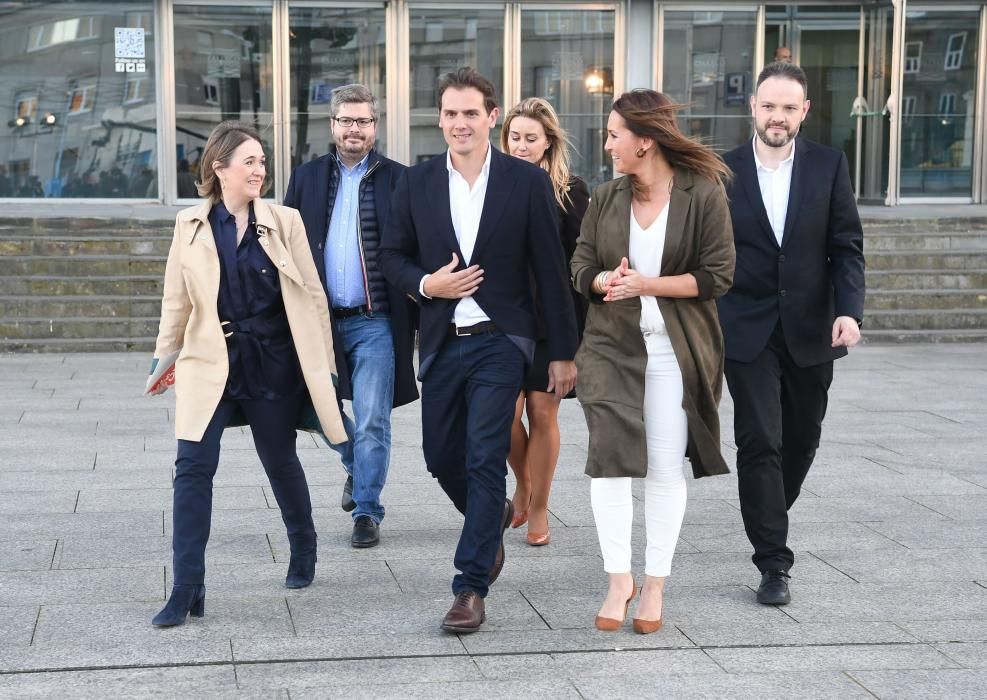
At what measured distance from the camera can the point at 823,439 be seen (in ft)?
27.8

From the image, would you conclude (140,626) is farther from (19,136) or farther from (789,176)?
(19,136)

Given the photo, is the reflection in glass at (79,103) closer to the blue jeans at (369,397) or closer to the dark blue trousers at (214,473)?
the blue jeans at (369,397)

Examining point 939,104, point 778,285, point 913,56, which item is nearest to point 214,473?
point 778,285

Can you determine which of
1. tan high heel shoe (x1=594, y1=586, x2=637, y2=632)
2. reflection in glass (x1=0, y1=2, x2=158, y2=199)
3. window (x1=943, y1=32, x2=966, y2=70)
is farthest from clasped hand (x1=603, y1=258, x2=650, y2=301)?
window (x1=943, y1=32, x2=966, y2=70)

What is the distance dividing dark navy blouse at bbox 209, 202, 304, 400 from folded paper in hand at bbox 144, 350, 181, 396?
0.21 metres

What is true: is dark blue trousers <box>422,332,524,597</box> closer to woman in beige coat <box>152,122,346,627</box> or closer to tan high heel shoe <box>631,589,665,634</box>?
woman in beige coat <box>152,122,346,627</box>

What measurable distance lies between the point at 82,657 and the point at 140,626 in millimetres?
346

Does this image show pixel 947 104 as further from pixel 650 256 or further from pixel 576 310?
pixel 650 256

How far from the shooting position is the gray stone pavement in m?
4.16

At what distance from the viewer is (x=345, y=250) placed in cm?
591

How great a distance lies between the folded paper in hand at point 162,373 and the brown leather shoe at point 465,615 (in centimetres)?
128

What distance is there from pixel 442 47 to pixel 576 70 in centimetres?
174

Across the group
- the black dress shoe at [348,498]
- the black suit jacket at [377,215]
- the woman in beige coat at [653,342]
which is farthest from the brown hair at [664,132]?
the black dress shoe at [348,498]

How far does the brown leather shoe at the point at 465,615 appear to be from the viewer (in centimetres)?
455
